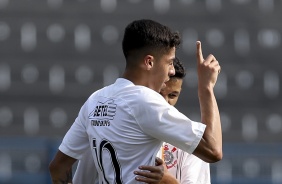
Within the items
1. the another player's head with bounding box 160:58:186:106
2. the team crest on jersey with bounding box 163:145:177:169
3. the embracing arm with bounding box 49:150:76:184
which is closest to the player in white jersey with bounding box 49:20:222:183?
the embracing arm with bounding box 49:150:76:184

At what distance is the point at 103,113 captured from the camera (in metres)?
3.86

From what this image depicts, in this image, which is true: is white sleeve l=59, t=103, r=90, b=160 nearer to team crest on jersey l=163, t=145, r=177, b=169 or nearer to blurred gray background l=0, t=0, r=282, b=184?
team crest on jersey l=163, t=145, r=177, b=169

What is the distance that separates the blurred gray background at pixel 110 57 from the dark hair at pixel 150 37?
7.90 m

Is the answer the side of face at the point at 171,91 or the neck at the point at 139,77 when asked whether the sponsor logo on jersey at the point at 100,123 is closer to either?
the neck at the point at 139,77

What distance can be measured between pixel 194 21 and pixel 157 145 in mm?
8818

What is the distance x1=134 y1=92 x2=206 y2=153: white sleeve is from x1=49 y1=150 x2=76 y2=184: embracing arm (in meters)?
0.58

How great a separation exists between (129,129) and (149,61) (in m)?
0.30

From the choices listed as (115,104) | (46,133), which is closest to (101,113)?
(115,104)

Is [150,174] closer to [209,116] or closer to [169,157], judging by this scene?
[209,116]

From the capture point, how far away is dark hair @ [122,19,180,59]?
149 inches

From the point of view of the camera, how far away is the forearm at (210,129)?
3.69 m

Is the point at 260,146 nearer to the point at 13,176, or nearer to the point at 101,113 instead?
the point at 13,176

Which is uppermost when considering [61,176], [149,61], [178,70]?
[149,61]

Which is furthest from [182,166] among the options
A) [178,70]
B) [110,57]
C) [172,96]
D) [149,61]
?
[110,57]
